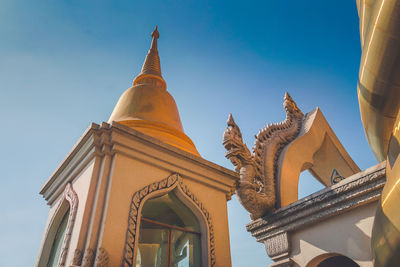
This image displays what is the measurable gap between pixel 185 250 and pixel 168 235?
33 centimetres

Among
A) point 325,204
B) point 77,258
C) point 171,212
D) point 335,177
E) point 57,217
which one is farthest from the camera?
point 335,177

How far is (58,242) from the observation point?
4.96 metres

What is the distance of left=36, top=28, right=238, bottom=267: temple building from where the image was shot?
3971 mm

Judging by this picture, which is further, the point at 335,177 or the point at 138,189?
the point at 335,177

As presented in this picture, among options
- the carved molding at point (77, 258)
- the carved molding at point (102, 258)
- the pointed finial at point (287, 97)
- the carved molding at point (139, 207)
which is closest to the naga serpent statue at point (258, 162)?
the pointed finial at point (287, 97)

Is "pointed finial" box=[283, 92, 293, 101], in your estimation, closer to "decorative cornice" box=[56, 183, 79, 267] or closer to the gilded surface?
the gilded surface

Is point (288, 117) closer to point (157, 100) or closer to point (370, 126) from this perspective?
point (157, 100)

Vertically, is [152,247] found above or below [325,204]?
below

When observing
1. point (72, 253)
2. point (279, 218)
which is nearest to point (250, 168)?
point (279, 218)

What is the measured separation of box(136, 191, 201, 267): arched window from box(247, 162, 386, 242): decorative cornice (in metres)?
2.07

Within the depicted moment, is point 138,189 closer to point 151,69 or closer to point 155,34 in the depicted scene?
point 151,69

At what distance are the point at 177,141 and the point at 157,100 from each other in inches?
46.6

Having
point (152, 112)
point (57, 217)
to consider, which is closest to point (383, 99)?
point (152, 112)

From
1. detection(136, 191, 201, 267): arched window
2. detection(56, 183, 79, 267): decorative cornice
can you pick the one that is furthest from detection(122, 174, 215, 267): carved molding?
detection(56, 183, 79, 267): decorative cornice
